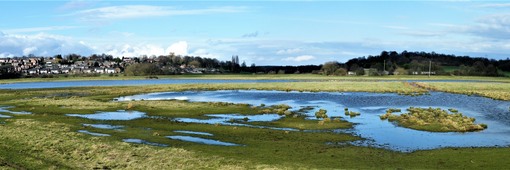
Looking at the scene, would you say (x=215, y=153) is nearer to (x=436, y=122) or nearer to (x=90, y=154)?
(x=90, y=154)

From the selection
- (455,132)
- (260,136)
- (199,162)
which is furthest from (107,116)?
(455,132)

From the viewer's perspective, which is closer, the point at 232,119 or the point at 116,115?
the point at 232,119

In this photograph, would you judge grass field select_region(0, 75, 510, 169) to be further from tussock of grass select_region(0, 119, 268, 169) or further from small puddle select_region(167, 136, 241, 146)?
small puddle select_region(167, 136, 241, 146)

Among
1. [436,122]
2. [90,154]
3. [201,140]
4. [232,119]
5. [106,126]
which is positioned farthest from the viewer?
[232,119]

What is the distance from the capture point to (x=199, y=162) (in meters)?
27.0

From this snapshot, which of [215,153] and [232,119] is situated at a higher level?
[215,153]

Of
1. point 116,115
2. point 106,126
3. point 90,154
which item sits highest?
point 90,154

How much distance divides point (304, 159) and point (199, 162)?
6.13m

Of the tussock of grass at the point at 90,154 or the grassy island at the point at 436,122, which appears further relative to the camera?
the grassy island at the point at 436,122

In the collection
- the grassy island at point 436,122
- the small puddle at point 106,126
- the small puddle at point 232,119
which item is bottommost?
the small puddle at point 232,119

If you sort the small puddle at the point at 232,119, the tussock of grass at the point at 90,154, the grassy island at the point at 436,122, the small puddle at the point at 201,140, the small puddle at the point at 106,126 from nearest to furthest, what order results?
1. the tussock of grass at the point at 90,154
2. the small puddle at the point at 201,140
3. the grassy island at the point at 436,122
4. the small puddle at the point at 106,126
5. the small puddle at the point at 232,119

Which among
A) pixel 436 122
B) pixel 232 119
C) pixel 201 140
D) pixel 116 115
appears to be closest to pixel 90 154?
pixel 201 140

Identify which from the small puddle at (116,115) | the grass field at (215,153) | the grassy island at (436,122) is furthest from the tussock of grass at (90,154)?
the grassy island at (436,122)

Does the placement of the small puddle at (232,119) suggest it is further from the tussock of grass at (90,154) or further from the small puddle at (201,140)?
the tussock of grass at (90,154)
